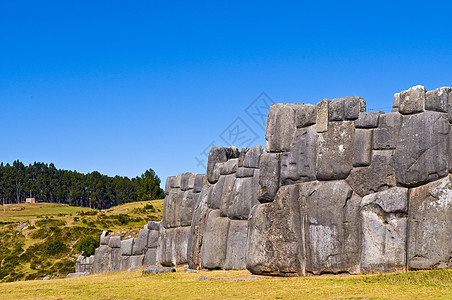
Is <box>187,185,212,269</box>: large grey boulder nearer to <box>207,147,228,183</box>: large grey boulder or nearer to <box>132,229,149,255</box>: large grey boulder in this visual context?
<box>207,147,228,183</box>: large grey boulder

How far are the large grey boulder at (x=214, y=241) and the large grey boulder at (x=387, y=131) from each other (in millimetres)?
9467

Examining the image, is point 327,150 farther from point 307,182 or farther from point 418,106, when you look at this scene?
point 418,106

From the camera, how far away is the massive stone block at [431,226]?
16.8 m

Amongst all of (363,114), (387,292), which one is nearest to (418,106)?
(363,114)

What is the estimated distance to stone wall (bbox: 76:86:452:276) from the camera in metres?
17.3

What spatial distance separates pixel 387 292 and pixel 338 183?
5.39 meters

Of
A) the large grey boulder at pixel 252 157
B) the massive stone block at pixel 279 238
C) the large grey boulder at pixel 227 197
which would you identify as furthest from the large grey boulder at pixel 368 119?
the large grey boulder at pixel 227 197

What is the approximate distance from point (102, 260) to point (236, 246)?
1803 cm

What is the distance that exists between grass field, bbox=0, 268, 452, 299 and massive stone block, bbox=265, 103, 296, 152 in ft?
15.4

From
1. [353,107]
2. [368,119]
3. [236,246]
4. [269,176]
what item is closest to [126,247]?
[236,246]

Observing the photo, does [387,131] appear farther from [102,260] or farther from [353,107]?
[102,260]

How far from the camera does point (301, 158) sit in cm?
2023

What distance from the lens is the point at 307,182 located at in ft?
66.0

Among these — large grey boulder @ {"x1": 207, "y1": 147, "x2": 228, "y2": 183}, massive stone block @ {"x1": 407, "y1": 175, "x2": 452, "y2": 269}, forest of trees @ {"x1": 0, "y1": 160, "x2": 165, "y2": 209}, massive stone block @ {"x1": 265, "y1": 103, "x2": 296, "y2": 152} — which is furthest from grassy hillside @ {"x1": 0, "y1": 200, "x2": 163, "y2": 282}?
forest of trees @ {"x1": 0, "y1": 160, "x2": 165, "y2": 209}
